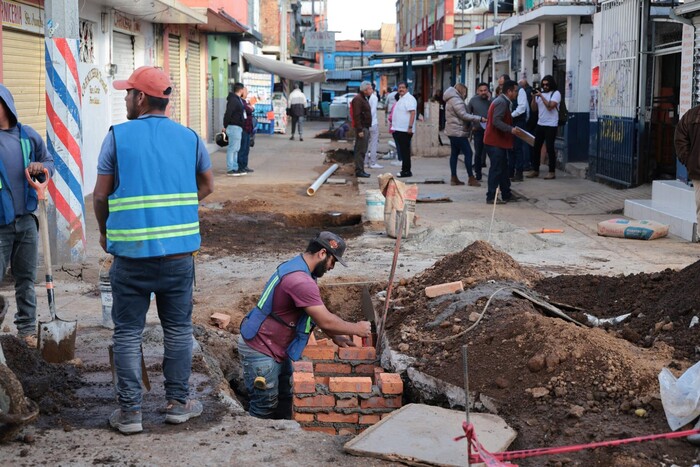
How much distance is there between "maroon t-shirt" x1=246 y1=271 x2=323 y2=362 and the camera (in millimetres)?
5766

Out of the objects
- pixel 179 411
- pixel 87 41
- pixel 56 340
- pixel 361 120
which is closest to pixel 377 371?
pixel 179 411

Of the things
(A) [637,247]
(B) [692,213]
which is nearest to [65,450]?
(A) [637,247]

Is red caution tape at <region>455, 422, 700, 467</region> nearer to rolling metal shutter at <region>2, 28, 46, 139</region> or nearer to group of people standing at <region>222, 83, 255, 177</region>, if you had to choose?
rolling metal shutter at <region>2, 28, 46, 139</region>

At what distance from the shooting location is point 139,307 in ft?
15.7

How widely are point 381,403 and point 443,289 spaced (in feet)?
5.19

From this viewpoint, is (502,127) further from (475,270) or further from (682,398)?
(682,398)

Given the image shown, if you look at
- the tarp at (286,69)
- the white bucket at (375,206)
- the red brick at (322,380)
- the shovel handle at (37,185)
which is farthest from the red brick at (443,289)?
the tarp at (286,69)

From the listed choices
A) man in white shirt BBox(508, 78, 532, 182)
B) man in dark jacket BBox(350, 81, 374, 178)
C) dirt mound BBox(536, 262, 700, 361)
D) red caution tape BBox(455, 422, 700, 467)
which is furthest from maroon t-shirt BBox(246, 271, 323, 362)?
man in dark jacket BBox(350, 81, 374, 178)

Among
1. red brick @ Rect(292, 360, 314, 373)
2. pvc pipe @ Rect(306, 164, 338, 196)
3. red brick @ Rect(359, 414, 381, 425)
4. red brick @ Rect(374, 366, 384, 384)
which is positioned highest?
pvc pipe @ Rect(306, 164, 338, 196)

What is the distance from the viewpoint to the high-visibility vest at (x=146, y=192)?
15.1 feet

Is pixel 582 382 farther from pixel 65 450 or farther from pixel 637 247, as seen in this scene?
pixel 637 247

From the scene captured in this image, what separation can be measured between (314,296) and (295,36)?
66319mm

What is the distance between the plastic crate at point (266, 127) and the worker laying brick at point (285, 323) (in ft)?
97.1

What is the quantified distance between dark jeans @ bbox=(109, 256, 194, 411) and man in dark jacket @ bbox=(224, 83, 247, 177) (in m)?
13.6
